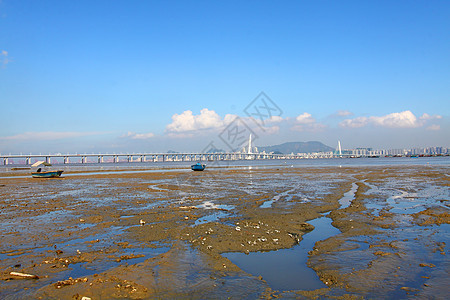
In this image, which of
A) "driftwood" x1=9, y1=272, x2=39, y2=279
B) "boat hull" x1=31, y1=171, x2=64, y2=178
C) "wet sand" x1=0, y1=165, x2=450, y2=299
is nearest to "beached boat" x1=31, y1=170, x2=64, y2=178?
"boat hull" x1=31, y1=171, x2=64, y2=178

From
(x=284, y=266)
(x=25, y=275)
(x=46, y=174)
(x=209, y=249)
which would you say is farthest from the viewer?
(x=46, y=174)

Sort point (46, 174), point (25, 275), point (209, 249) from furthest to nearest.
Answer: point (46, 174), point (209, 249), point (25, 275)

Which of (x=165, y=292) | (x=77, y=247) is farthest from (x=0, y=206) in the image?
(x=165, y=292)

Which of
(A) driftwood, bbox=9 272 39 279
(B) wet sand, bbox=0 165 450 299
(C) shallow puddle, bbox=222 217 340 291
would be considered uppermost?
(A) driftwood, bbox=9 272 39 279

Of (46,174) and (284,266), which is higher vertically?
(46,174)

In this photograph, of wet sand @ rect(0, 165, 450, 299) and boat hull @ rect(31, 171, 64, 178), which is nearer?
wet sand @ rect(0, 165, 450, 299)

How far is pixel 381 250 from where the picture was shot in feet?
29.4

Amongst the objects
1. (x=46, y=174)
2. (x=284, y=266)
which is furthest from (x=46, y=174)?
(x=284, y=266)

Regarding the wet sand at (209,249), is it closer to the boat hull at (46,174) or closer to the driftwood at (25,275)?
the driftwood at (25,275)

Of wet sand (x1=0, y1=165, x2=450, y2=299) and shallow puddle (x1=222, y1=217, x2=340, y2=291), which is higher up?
wet sand (x1=0, y1=165, x2=450, y2=299)

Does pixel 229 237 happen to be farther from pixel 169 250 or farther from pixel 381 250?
pixel 381 250

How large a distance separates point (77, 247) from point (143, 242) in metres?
1.94

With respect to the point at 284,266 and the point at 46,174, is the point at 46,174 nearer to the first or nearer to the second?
the point at 46,174

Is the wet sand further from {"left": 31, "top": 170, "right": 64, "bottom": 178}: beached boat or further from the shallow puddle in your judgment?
{"left": 31, "top": 170, "right": 64, "bottom": 178}: beached boat
